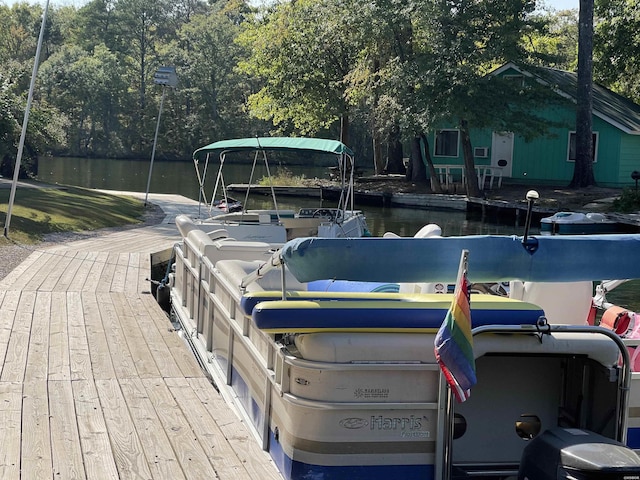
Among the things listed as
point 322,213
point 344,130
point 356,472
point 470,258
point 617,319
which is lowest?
point 356,472

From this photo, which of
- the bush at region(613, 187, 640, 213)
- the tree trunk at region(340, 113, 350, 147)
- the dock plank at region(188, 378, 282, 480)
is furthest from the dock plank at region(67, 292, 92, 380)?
the tree trunk at region(340, 113, 350, 147)

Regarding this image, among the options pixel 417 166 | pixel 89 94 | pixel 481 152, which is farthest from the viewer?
pixel 89 94

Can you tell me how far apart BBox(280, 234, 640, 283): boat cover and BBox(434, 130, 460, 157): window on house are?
32161 millimetres

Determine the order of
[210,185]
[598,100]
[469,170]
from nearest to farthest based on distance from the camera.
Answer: [469,170], [598,100], [210,185]

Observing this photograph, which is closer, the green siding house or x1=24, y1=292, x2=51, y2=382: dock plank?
x1=24, y1=292, x2=51, y2=382: dock plank

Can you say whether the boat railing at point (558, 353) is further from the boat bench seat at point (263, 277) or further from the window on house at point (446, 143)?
the window on house at point (446, 143)

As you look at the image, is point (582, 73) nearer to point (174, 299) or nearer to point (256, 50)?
point (256, 50)

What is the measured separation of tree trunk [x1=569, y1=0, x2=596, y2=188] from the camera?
3108cm

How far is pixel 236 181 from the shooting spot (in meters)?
46.7

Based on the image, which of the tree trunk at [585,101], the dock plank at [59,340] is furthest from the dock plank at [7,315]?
the tree trunk at [585,101]

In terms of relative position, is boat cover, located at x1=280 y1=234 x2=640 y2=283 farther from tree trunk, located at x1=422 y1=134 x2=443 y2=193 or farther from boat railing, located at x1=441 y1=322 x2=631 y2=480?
tree trunk, located at x1=422 y1=134 x2=443 y2=193

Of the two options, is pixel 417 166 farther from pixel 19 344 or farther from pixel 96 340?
pixel 19 344

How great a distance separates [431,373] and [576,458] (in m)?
0.76

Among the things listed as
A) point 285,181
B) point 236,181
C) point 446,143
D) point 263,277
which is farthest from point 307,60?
point 263,277
